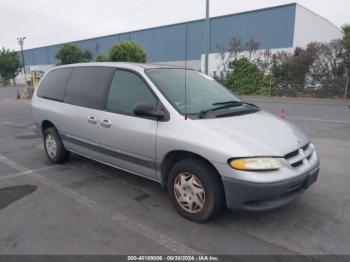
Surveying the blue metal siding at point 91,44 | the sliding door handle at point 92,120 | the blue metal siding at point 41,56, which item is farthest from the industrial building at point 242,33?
the blue metal siding at point 41,56

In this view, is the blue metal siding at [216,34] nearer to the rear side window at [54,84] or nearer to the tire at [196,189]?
the rear side window at [54,84]

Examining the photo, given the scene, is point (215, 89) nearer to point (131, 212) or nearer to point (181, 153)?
point (181, 153)

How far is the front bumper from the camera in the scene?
2.88 metres

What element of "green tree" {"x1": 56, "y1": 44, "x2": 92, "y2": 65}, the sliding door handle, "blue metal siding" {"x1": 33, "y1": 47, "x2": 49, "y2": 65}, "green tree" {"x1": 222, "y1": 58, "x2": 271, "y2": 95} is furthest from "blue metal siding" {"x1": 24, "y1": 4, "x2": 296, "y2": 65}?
the sliding door handle

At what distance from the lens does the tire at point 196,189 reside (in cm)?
312

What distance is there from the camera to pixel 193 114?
136 inches

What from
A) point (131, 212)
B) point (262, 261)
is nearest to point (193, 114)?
point (131, 212)

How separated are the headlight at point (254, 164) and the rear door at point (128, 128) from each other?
108cm

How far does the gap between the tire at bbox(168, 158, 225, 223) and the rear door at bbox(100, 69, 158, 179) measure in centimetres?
41

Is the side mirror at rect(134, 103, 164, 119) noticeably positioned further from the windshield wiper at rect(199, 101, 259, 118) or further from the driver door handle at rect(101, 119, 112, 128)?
the driver door handle at rect(101, 119, 112, 128)

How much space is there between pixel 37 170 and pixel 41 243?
2537 mm

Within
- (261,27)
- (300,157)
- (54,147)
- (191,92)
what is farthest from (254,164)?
(261,27)

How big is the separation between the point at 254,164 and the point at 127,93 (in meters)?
2.01

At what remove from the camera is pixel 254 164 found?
289cm
